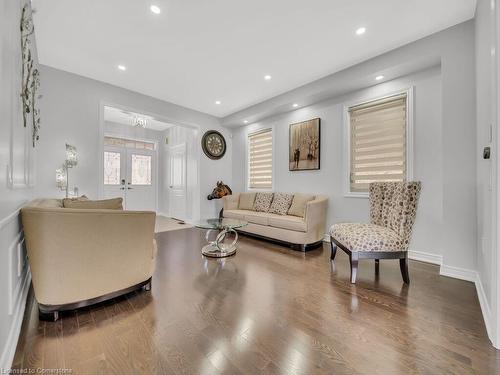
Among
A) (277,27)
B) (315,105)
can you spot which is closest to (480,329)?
(277,27)

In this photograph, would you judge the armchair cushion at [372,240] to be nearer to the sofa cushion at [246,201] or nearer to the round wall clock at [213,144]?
the sofa cushion at [246,201]

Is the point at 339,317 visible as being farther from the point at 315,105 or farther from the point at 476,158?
the point at 315,105

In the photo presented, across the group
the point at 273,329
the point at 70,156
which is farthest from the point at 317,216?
the point at 70,156

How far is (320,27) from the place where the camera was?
241cm

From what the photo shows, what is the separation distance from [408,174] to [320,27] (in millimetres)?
2163

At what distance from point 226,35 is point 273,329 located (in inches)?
119

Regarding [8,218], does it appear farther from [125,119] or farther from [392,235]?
[125,119]

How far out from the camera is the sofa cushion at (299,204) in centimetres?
390

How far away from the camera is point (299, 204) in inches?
156

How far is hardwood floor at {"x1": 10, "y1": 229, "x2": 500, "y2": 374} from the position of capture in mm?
1175

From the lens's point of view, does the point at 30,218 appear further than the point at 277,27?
No

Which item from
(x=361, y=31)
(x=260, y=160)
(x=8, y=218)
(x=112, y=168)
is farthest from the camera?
(x=112, y=168)

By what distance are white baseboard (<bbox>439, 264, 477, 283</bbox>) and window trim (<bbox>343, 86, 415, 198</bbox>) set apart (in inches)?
44.8

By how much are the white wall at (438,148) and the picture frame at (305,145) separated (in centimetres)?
11
